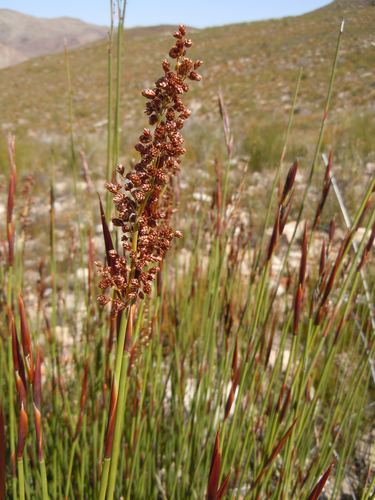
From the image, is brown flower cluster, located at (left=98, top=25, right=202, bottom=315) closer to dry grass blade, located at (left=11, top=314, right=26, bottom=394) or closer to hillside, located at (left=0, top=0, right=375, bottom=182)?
dry grass blade, located at (left=11, top=314, right=26, bottom=394)

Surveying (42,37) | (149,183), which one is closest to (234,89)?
(149,183)

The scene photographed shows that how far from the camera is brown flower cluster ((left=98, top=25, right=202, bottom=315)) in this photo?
0.32 m

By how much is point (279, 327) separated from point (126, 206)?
194 cm

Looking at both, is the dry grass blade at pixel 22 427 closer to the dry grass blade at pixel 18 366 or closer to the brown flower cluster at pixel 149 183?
the dry grass blade at pixel 18 366

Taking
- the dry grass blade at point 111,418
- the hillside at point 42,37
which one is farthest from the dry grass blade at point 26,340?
the hillside at point 42,37

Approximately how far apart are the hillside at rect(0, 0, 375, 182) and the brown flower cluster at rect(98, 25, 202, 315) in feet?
12.3

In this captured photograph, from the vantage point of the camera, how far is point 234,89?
11664mm

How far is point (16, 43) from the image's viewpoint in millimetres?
26109

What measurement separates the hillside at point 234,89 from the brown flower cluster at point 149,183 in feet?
12.3

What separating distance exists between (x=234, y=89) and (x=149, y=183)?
1267 centimetres

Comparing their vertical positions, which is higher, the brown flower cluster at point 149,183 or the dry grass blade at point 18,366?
the brown flower cluster at point 149,183

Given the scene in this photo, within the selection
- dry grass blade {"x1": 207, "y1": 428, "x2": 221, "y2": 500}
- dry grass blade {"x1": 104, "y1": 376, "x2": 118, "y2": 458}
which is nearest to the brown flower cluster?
dry grass blade {"x1": 104, "y1": 376, "x2": 118, "y2": 458}

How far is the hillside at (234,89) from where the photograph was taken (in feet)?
18.6

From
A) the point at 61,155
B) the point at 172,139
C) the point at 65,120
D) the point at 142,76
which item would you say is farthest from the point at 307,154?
the point at 142,76
